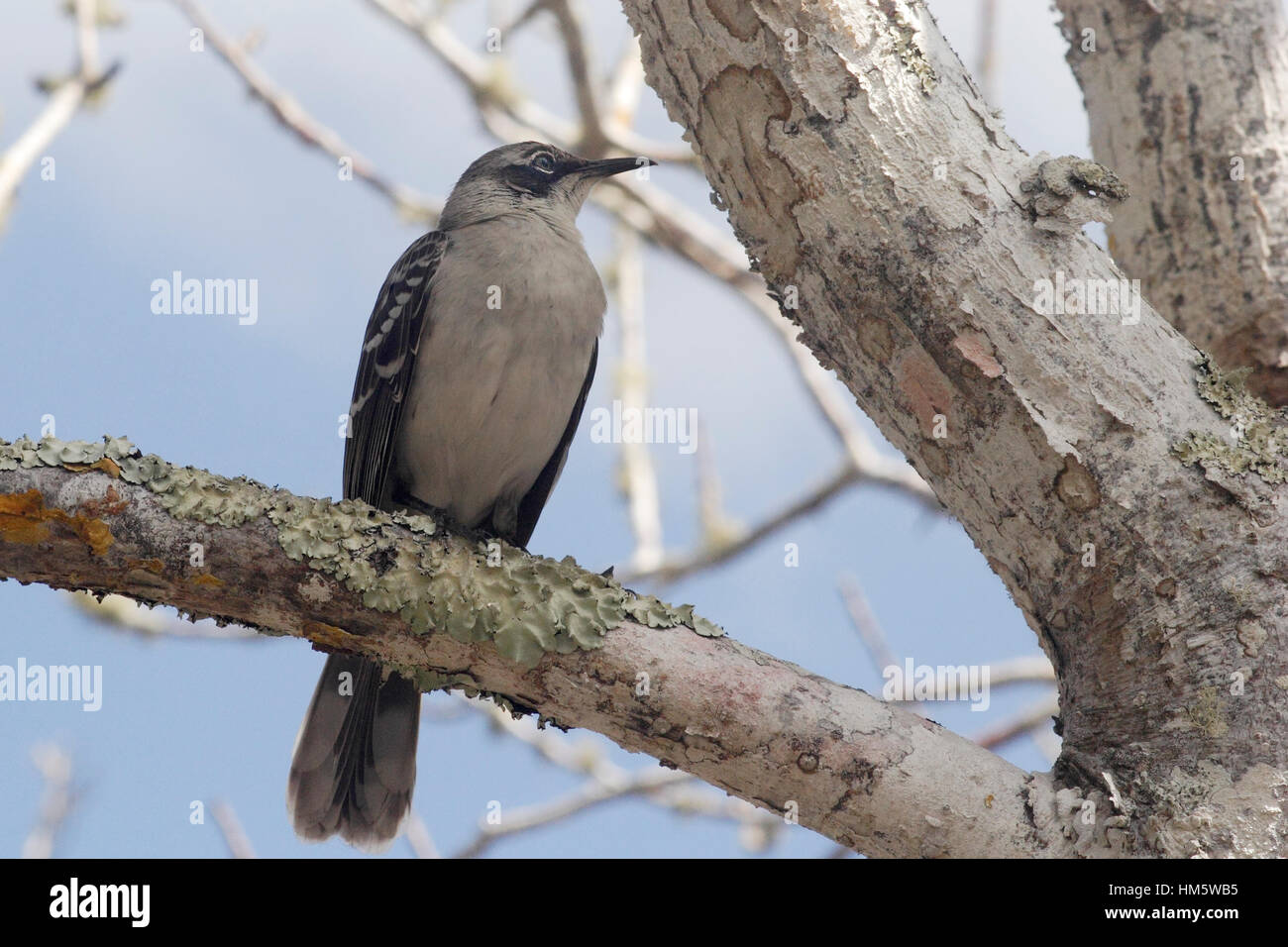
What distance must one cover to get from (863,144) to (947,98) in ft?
1.09

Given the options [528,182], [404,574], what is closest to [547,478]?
[528,182]

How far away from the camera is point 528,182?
637cm

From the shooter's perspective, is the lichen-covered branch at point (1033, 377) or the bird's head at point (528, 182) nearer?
the lichen-covered branch at point (1033, 377)

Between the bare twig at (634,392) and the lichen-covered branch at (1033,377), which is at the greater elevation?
the bare twig at (634,392)

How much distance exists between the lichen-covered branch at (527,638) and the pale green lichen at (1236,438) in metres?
1.03

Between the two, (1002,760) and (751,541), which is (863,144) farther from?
(751,541)

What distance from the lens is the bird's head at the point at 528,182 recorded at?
243 inches

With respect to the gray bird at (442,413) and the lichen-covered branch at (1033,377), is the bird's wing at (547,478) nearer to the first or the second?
the gray bird at (442,413)

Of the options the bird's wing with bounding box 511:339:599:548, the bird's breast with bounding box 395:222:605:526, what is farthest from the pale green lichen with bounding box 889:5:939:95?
the bird's wing with bounding box 511:339:599:548

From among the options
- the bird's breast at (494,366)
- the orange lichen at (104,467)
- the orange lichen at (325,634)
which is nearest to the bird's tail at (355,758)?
the bird's breast at (494,366)

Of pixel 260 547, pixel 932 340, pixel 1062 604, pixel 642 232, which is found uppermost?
pixel 642 232

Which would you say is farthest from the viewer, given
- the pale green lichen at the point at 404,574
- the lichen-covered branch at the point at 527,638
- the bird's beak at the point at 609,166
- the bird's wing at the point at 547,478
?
the bird's beak at the point at 609,166

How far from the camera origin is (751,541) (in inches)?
325
